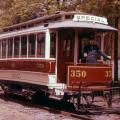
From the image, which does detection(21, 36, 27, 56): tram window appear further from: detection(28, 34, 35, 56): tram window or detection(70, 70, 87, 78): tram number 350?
detection(70, 70, 87, 78): tram number 350

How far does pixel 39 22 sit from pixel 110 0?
369 centimetres

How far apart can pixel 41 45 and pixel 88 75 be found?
7.32 feet

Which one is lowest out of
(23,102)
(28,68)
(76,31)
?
(23,102)

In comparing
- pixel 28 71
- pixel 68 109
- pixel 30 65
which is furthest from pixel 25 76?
pixel 68 109

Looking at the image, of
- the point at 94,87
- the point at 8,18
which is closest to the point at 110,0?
the point at 94,87

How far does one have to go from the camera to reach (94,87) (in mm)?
16688

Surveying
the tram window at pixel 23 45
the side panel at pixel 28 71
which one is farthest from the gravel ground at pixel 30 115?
the tram window at pixel 23 45

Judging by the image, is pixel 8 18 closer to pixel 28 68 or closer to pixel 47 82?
pixel 28 68

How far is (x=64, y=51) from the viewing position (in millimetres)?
17141

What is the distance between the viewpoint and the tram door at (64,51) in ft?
55.8

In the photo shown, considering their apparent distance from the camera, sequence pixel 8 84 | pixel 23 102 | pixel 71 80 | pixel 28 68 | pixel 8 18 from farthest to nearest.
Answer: pixel 8 18 → pixel 8 84 → pixel 23 102 → pixel 28 68 → pixel 71 80

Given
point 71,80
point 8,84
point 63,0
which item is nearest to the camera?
point 71,80

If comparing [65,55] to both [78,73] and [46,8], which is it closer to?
[78,73]

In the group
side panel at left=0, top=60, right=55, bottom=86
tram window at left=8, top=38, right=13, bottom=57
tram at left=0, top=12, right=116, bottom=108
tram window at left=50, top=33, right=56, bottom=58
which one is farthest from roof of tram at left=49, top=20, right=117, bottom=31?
tram window at left=8, top=38, right=13, bottom=57
